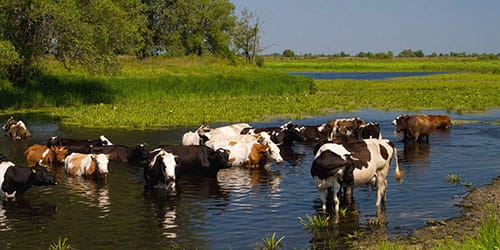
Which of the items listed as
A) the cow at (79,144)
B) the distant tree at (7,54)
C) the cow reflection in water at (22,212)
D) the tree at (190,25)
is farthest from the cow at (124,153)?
the tree at (190,25)

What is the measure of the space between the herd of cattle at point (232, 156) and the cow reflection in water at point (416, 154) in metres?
0.89

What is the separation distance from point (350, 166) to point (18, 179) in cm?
792

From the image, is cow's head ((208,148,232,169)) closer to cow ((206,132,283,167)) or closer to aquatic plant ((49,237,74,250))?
cow ((206,132,283,167))

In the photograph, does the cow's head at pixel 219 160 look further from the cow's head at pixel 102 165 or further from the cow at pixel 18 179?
the cow at pixel 18 179

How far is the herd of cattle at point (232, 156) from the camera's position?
13.7m

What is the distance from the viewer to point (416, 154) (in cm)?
2303

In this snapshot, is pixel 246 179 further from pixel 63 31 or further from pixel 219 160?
pixel 63 31

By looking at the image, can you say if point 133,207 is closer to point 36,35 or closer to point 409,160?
point 409,160

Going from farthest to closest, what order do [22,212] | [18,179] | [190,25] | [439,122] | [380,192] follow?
[190,25]
[439,122]
[18,179]
[22,212]
[380,192]

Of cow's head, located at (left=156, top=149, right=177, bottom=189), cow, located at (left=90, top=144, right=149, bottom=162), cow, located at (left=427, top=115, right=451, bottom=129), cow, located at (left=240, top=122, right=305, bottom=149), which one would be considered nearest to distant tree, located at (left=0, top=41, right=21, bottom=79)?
cow, located at (left=90, top=144, right=149, bottom=162)

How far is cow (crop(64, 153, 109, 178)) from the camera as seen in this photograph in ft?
61.0

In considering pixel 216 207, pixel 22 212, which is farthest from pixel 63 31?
pixel 216 207

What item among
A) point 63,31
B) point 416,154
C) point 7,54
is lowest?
point 416,154

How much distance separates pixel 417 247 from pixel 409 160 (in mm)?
10935
